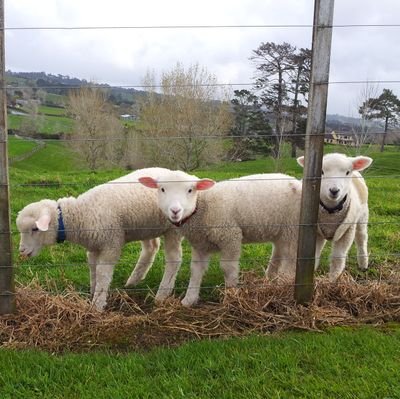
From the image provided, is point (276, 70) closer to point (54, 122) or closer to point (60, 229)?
point (60, 229)

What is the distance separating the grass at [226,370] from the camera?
3.27 meters

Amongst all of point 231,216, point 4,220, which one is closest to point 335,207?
point 231,216

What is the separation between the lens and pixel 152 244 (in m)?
6.19

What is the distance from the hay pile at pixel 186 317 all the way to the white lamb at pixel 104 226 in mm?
597

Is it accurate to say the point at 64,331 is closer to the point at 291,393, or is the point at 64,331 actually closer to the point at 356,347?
the point at 291,393

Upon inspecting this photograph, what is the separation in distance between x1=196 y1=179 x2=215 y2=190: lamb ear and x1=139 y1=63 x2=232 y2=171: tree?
59.8 ft

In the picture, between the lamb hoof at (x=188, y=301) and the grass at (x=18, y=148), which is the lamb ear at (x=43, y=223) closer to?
the lamb hoof at (x=188, y=301)

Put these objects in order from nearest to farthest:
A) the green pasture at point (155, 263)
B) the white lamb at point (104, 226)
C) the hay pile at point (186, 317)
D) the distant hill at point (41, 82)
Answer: the hay pile at point (186, 317) → the distant hill at point (41, 82) → the white lamb at point (104, 226) → the green pasture at point (155, 263)

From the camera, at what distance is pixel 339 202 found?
506 centimetres

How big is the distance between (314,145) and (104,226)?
8.11 ft

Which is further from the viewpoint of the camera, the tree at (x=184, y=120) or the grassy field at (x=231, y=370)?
the tree at (x=184, y=120)

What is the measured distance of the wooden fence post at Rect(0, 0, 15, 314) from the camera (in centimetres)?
379

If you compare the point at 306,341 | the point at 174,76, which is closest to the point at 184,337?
the point at 306,341

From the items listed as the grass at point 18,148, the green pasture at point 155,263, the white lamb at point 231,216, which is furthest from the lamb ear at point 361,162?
the grass at point 18,148
